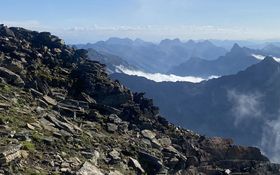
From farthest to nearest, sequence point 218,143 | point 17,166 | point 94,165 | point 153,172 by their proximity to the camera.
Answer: point 218,143, point 153,172, point 94,165, point 17,166

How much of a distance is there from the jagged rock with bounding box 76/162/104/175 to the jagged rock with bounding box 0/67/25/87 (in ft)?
83.9

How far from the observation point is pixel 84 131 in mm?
57812

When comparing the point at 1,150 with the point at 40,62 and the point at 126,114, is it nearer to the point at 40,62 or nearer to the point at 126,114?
the point at 126,114

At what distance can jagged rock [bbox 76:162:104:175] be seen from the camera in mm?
42741

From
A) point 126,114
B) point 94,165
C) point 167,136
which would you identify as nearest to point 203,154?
point 167,136

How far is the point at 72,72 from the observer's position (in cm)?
8562

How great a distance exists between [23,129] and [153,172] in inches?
605

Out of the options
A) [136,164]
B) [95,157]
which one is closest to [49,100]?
[136,164]

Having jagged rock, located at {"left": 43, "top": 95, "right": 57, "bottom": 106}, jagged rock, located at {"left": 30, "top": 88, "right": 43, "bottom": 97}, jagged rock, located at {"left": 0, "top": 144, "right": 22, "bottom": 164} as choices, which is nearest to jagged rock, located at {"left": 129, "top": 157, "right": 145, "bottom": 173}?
jagged rock, located at {"left": 0, "top": 144, "right": 22, "bottom": 164}

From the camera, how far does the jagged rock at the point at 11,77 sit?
67369 millimetres

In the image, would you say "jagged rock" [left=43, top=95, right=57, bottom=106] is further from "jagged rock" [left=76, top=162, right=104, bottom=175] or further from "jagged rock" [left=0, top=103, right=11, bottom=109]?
"jagged rock" [left=76, top=162, right=104, bottom=175]

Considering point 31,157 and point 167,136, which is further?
point 167,136

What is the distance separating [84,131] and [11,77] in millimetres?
16487

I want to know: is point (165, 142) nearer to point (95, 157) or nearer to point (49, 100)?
point (49, 100)
